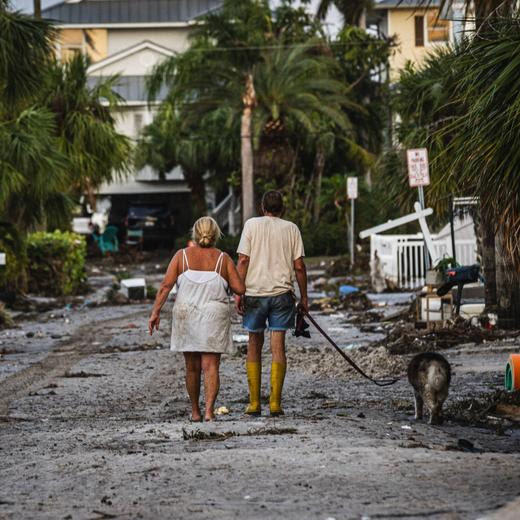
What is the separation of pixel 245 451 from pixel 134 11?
65.4 metres

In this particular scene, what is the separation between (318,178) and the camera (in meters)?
51.3

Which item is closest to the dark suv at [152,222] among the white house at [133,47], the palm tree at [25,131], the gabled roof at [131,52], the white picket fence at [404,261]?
the white house at [133,47]

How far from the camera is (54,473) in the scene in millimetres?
8633

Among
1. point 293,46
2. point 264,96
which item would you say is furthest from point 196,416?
point 293,46

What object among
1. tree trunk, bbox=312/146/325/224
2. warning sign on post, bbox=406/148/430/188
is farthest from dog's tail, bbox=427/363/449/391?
tree trunk, bbox=312/146/325/224

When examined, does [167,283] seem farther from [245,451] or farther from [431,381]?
[245,451]

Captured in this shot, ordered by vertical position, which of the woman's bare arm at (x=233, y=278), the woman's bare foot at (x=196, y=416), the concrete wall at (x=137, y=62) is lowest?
the woman's bare foot at (x=196, y=416)

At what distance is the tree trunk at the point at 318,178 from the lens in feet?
165

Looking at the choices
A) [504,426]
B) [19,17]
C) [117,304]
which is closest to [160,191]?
[117,304]

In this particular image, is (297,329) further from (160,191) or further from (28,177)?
(160,191)

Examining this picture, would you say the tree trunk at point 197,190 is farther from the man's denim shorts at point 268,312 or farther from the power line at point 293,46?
the man's denim shorts at point 268,312

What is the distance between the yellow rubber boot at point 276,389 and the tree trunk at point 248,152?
1404 inches

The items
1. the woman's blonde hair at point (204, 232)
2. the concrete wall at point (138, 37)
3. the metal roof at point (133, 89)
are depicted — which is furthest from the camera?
the concrete wall at point (138, 37)

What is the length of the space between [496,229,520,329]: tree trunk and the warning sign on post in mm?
3113
